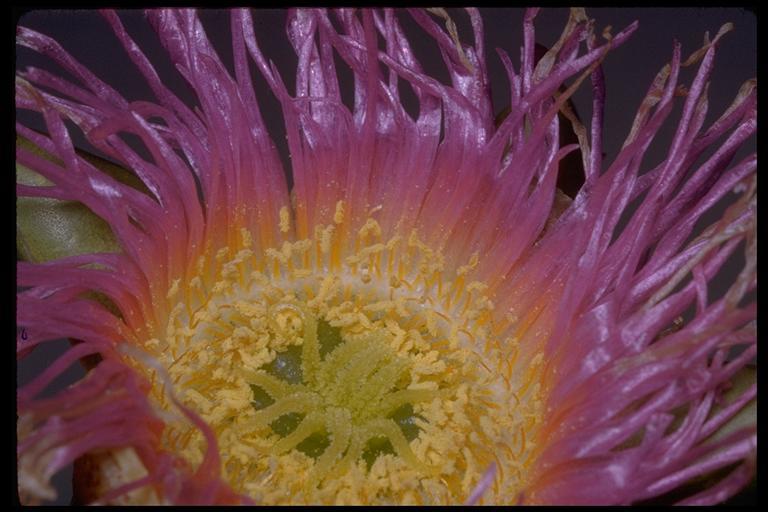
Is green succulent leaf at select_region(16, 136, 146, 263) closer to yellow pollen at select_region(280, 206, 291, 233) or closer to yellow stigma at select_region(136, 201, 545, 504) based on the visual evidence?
yellow stigma at select_region(136, 201, 545, 504)

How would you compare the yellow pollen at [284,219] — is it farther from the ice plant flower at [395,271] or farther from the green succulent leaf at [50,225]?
the green succulent leaf at [50,225]

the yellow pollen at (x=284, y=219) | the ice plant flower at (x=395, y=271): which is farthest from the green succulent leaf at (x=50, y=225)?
the yellow pollen at (x=284, y=219)

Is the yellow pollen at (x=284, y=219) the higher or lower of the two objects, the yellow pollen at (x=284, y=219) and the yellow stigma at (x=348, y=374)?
the higher

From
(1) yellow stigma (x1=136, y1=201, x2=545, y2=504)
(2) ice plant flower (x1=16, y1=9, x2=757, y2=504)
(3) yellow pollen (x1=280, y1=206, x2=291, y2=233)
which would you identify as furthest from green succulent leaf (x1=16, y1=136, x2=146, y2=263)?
(3) yellow pollen (x1=280, y1=206, x2=291, y2=233)

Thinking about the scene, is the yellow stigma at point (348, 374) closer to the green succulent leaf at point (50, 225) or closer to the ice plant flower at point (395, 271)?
the ice plant flower at point (395, 271)

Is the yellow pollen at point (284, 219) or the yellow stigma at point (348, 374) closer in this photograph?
the yellow stigma at point (348, 374)

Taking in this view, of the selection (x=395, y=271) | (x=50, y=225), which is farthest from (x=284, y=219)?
(x=50, y=225)

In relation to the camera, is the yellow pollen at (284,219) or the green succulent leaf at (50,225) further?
the yellow pollen at (284,219)

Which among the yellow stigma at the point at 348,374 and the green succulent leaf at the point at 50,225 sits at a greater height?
the green succulent leaf at the point at 50,225
